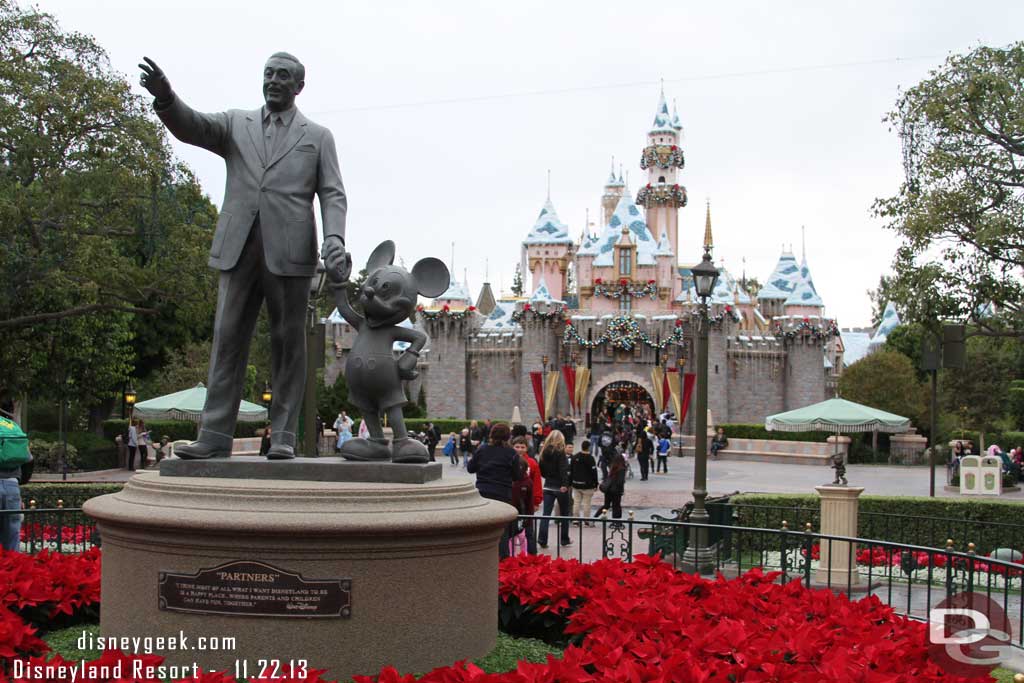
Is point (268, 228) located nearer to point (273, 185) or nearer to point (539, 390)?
point (273, 185)

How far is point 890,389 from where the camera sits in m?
41.9

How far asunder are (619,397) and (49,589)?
47861 millimetres

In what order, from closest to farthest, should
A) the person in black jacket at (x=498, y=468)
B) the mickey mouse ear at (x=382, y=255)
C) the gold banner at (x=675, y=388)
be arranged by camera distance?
1. the mickey mouse ear at (x=382, y=255)
2. the person in black jacket at (x=498, y=468)
3. the gold banner at (x=675, y=388)

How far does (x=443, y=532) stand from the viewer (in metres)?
5.46

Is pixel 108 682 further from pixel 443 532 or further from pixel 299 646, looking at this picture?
pixel 443 532

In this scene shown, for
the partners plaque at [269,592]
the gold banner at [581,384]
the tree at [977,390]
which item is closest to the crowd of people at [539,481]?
the partners plaque at [269,592]

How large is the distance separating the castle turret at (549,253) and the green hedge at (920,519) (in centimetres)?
4144

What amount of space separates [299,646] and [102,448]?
2539 centimetres

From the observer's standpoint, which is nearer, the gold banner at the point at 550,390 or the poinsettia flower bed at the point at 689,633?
the poinsettia flower bed at the point at 689,633

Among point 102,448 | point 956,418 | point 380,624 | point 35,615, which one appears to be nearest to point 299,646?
point 380,624

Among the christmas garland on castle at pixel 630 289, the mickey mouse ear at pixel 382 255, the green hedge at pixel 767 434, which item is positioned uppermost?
the christmas garland on castle at pixel 630 289

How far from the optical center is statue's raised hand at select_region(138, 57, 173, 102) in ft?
19.7

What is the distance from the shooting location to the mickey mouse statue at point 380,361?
20.8ft

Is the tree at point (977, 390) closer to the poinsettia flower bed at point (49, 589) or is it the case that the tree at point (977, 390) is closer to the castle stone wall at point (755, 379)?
the castle stone wall at point (755, 379)
